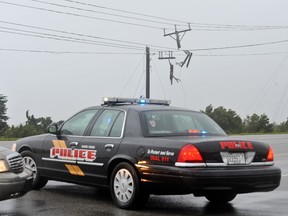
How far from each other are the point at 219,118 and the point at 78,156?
4302 centimetres

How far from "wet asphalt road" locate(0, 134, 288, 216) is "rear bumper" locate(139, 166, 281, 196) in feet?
1.34

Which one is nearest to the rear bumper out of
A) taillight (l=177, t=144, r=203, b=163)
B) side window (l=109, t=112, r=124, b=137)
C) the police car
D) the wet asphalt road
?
the police car

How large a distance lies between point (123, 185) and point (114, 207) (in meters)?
0.41

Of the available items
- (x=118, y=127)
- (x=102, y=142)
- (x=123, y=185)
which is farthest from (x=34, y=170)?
(x=123, y=185)

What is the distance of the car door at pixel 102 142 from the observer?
24.6 feet

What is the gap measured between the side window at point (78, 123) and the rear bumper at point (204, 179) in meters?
1.73

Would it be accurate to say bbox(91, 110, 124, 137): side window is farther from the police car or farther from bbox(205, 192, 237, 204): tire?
bbox(205, 192, 237, 204): tire

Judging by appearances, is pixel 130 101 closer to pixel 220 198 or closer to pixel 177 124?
pixel 177 124

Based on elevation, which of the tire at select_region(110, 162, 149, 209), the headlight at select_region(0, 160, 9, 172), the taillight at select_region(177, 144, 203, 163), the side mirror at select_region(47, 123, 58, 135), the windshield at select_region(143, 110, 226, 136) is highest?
the windshield at select_region(143, 110, 226, 136)

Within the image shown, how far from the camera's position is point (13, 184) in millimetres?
6379

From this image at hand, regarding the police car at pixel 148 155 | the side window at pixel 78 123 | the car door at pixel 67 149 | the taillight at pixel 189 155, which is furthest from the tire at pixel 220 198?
the side window at pixel 78 123

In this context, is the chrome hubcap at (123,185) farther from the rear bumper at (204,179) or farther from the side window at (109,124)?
the side window at (109,124)

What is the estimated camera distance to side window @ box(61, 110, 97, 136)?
8.28 meters

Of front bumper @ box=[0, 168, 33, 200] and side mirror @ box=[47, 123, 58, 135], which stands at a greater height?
side mirror @ box=[47, 123, 58, 135]
